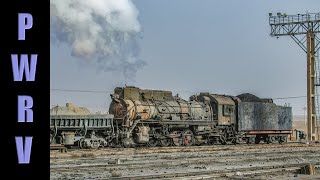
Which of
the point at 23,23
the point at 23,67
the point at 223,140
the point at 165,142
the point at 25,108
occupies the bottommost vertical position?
the point at 223,140

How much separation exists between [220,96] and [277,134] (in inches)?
260

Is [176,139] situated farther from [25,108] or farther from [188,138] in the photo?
[25,108]

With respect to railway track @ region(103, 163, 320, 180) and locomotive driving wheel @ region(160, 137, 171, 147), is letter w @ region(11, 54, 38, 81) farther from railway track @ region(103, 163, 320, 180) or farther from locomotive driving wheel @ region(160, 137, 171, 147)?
locomotive driving wheel @ region(160, 137, 171, 147)

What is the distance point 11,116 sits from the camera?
6.62m

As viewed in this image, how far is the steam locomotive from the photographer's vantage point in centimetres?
2794

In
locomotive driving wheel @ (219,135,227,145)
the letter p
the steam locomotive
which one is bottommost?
locomotive driving wheel @ (219,135,227,145)

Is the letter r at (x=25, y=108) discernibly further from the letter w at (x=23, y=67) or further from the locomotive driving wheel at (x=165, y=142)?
the locomotive driving wheel at (x=165, y=142)

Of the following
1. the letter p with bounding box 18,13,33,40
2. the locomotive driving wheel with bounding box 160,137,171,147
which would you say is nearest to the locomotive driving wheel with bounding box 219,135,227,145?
the locomotive driving wheel with bounding box 160,137,171,147

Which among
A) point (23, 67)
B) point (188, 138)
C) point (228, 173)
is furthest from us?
point (188, 138)

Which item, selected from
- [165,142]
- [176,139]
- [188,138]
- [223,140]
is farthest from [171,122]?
[223,140]

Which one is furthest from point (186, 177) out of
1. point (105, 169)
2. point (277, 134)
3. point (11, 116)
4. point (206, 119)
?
point (277, 134)

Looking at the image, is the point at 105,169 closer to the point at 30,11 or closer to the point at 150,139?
the point at 30,11

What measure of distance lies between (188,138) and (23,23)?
2662 cm

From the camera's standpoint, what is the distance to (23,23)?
666 cm
